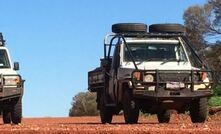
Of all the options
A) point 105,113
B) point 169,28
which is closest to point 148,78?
point 169,28

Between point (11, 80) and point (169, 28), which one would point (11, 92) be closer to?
point (11, 80)

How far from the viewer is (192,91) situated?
16.5 meters

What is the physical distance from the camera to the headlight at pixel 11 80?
1924 centimetres

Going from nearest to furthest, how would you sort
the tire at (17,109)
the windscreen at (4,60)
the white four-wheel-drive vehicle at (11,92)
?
the white four-wheel-drive vehicle at (11,92)
the tire at (17,109)
the windscreen at (4,60)

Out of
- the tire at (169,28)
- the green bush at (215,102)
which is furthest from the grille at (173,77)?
the green bush at (215,102)

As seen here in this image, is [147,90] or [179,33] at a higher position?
[179,33]

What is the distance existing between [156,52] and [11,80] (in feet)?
14.2

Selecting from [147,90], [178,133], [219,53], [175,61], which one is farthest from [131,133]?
[219,53]

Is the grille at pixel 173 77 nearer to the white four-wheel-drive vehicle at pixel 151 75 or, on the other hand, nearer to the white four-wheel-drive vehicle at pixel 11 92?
the white four-wheel-drive vehicle at pixel 151 75

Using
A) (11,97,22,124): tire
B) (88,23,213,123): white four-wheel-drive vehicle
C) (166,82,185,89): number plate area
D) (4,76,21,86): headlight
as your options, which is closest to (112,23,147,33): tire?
(88,23,213,123): white four-wheel-drive vehicle

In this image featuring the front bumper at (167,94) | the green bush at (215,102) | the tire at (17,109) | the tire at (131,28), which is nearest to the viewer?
the front bumper at (167,94)

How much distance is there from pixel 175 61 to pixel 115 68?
A: 5.30ft

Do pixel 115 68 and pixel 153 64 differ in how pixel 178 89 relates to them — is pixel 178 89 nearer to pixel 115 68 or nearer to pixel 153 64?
pixel 153 64

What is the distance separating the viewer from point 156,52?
17.9 meters
